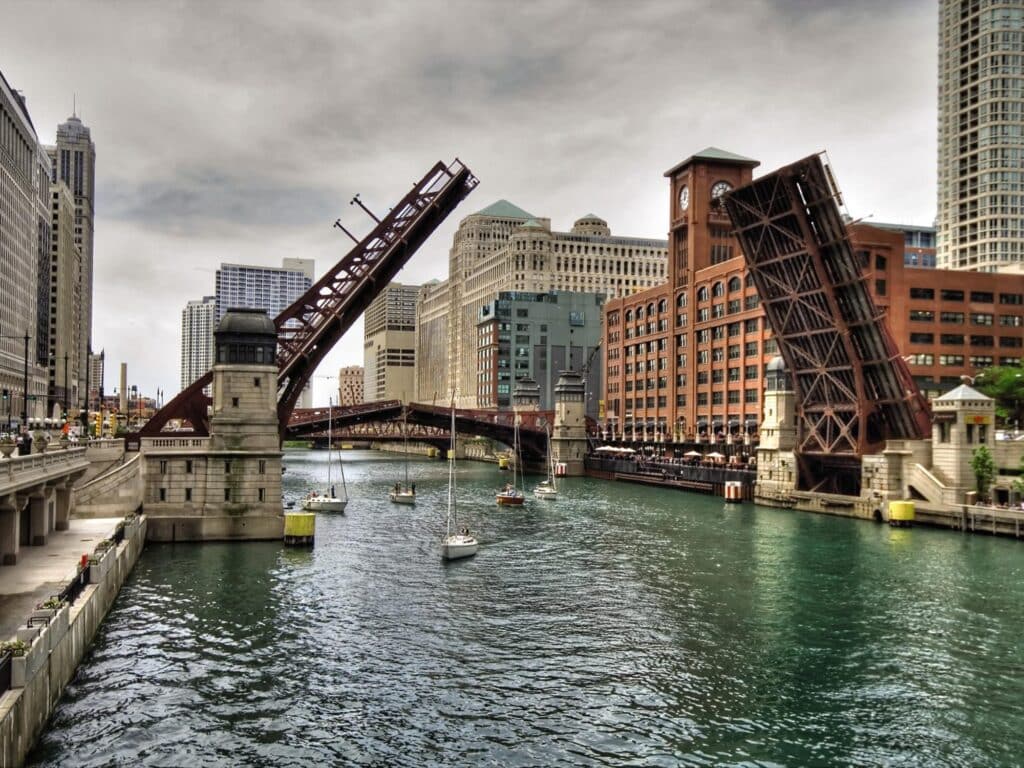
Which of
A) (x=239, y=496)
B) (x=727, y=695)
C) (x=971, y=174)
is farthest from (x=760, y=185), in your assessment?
(x=971, y=174)

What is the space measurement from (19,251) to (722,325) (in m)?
101

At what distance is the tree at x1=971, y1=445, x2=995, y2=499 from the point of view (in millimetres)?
57500

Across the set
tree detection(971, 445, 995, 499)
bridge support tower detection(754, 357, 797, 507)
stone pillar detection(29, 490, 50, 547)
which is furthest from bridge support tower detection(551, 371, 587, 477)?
stone pillar detection(29, 490, 50, 547)

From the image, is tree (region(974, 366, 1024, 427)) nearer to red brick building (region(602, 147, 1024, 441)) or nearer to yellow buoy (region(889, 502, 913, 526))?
red brick building (region(602, 147, 1024, 441))

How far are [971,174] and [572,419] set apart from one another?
305 feet

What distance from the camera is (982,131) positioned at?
154 metres

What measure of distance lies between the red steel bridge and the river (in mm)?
17273

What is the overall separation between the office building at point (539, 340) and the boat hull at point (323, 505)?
364 ft

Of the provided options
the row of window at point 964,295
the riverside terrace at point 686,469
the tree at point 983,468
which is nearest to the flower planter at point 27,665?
the tree at point 983,468

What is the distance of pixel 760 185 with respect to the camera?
A: 2457 inches

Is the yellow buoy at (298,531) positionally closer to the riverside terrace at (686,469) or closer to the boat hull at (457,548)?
the boat hull at (457,548)

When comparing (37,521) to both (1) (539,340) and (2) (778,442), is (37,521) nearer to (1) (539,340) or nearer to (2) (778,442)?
(2) (778,442)

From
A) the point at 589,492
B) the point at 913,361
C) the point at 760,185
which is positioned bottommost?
the point at 589,492

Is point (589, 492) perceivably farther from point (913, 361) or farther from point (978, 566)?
point (978, 566)
